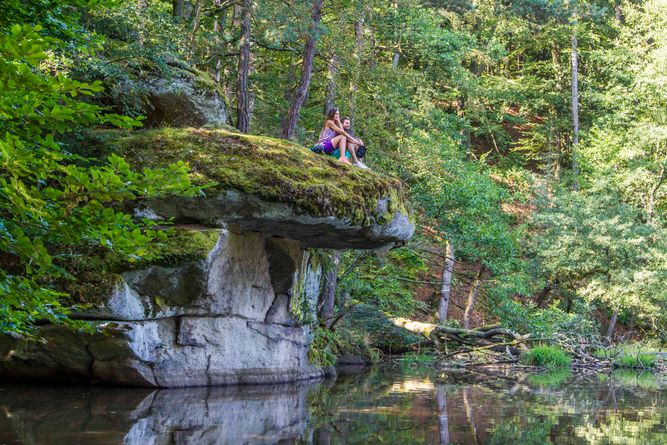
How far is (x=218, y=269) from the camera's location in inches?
436

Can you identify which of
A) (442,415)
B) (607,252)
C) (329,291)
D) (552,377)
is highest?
(607,252)

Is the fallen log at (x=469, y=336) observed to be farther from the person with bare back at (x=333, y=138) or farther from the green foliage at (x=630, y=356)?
the person with bare back at (x=333, y=138)

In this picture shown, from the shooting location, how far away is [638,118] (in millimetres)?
29156

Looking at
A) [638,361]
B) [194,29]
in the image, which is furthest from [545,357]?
[194,29]

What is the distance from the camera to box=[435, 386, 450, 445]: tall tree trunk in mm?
6715

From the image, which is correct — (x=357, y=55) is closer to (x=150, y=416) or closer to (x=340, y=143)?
(x=340, y=143)

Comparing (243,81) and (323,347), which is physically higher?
(243,81)

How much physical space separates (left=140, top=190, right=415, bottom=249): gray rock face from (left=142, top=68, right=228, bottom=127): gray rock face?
2.02 m

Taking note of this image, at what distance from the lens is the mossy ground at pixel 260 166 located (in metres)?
10.5

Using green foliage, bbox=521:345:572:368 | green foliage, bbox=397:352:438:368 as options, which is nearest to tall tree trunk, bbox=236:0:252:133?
green foliage, bbox=397:352:438:368

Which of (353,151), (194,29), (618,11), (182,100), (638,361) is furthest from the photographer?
(618,11)

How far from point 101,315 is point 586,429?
6.01 m

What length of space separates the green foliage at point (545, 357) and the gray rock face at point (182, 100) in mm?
9479

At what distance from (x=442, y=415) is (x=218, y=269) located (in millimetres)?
4289
